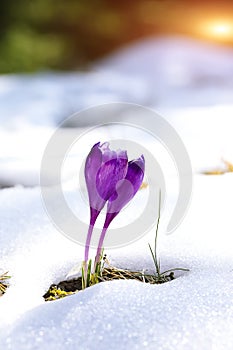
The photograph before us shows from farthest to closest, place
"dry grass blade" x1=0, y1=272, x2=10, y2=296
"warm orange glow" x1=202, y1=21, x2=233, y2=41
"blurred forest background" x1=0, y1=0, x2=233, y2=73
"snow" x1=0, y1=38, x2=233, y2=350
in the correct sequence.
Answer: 1. "warm orange glow" x1=202, y1=21, x2=233, y2=41
2. "blurred forest background" x1=0, y1=0, x2=233, y2=73
3. "dry grass blade" x1=0, y1=272, x2=10, y2=296
4. "snow" x1=0, y1=38, x2=233, y2=350

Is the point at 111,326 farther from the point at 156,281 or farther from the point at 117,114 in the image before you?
the point at 117,114

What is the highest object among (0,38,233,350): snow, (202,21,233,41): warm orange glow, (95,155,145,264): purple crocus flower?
(202,21,233,41): warm orange glow

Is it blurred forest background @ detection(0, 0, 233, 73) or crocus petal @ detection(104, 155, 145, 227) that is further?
blurred forest background @ detection(0, 0, 233, 73)

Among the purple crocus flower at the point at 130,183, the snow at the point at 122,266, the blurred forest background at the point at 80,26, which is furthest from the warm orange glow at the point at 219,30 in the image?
the purple crocus flower at the point at 130,183

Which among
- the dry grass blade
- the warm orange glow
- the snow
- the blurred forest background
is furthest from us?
the warm orange glow

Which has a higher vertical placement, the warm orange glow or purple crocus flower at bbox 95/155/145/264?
the warm orange glow

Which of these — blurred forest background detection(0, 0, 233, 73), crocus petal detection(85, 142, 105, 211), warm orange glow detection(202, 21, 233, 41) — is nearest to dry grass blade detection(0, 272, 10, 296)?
crocus petal detection(85, 142, 105, 211)

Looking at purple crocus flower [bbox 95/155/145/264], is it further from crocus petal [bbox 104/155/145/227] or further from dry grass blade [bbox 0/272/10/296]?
dry grass blade [bbox 0/272/10/296]
